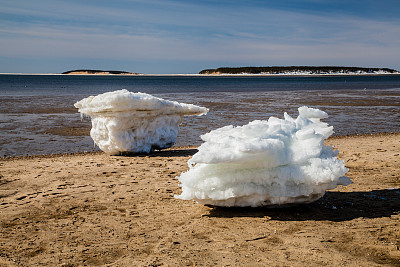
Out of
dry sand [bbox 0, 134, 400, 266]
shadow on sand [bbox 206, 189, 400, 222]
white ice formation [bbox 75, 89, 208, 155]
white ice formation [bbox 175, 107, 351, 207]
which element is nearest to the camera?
dry sand [bbox 0, 134, 400, 266]

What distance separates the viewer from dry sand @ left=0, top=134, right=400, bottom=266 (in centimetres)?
437

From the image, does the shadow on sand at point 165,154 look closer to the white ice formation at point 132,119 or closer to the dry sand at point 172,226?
the white ice formation at point 132,119

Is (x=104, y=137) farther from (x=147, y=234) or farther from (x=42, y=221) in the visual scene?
(x=147, y=234)

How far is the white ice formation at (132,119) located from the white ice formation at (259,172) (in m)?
4.82

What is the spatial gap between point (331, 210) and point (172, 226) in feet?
7.74

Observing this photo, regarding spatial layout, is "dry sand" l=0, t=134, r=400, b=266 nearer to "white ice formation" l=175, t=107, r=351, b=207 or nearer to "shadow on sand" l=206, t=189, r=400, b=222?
"shadow on sand" l=206, t=189, r=400, b=222

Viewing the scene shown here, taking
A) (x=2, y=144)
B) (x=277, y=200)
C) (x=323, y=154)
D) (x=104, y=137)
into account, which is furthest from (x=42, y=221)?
(x=2, y=144)

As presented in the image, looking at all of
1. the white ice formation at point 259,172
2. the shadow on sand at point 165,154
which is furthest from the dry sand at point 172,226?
the shadow on sand at point 165,154

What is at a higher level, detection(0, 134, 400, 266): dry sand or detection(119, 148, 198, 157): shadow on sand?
detection(0, 134, 400, 266): dry sand

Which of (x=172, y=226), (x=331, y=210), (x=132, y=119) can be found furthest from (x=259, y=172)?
(x=132, y=119)

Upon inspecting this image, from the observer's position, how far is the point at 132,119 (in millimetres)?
10383

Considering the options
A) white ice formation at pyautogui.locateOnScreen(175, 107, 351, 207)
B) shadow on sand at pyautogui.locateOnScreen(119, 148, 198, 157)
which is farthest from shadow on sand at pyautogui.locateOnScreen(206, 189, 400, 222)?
shadow on sand at pyautogui.locateOnScreen(119, 148, 198, 157)

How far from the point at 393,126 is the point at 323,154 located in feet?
44.6

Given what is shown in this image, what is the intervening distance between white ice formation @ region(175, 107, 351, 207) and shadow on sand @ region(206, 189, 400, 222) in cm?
17
